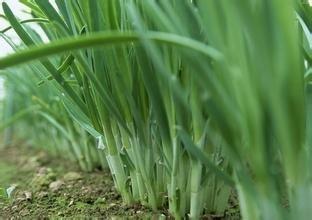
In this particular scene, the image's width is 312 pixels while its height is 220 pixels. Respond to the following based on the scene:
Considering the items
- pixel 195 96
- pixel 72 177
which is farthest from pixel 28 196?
pixel 195 96

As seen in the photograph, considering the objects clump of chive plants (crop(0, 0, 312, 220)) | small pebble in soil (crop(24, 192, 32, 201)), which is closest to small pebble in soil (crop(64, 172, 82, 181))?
small pebble in soil (crop(24, 192, 32, 201))

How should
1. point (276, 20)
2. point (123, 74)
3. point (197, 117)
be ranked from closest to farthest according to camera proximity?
point (276, 20) < point (197, 117) < point (123, 74)

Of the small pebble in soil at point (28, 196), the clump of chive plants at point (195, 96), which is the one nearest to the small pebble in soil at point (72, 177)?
the small pebble in soil at point (28, 196)

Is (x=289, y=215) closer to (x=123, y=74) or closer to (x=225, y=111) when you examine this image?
(x=225, y=111)

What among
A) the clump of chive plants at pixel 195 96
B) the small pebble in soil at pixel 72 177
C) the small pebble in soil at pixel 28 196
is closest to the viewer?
the clump of chive plants at pixel 195 96

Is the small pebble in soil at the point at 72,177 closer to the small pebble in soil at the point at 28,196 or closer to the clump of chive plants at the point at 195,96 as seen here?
the small pebble in soil at the point at 28,196

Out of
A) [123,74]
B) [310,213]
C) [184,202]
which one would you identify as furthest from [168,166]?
[310,213]

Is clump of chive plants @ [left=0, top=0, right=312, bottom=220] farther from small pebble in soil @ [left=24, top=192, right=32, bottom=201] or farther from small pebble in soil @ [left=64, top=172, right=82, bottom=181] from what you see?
small pebble in soil @ [left=64, top=172, right=82, bottom=181]

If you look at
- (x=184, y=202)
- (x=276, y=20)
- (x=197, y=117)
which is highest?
(x=276, y=20)
